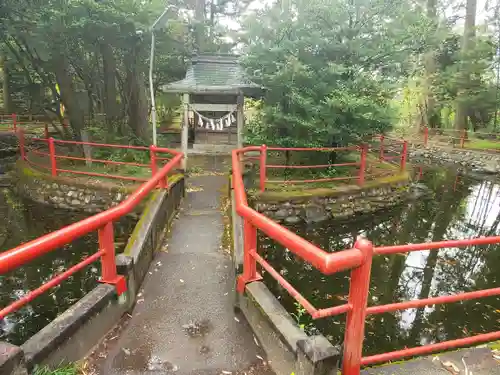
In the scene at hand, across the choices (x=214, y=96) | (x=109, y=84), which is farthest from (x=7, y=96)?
(x=214, y=96)

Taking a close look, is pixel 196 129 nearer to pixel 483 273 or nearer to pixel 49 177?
pixel 49 177

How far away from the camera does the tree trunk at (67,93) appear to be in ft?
34.9

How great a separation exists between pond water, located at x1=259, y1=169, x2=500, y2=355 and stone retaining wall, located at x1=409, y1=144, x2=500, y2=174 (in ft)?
17.3

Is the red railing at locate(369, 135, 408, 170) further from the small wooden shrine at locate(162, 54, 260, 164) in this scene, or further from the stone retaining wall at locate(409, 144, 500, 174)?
the small wooden shrine at locate(162, 54, 260, 164)

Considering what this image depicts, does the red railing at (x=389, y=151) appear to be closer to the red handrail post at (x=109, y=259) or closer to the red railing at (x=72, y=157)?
the red railing at (x=72, y=157)

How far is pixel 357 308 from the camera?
6.88 feet

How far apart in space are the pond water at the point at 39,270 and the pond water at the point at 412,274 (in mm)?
3229

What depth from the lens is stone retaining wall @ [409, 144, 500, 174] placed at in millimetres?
15711

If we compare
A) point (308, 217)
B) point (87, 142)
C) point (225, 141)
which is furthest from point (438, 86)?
point (87, 142)

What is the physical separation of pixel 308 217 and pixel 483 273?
389cm

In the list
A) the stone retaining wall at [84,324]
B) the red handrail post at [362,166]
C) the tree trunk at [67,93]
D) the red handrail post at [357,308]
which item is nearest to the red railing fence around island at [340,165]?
the red handrail post at [362,166]

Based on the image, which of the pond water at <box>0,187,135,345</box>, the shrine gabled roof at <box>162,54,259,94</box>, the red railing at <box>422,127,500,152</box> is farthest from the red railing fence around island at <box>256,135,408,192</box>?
the red railing at <box>422,127,500,152</box>

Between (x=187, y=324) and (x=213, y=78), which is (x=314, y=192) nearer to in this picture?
(x=213, y=78)

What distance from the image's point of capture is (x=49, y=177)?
9.71 metres
